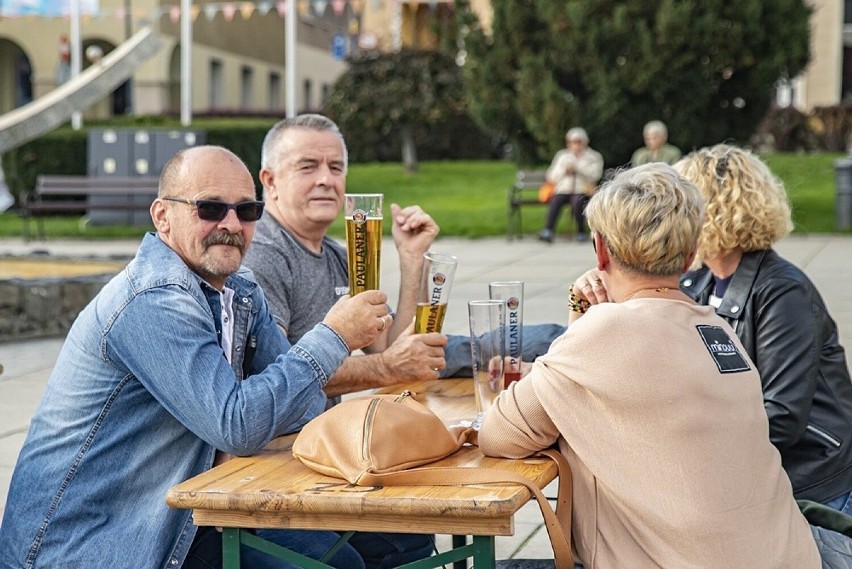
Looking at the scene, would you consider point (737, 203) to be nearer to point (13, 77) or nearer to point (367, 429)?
point (367, 429)

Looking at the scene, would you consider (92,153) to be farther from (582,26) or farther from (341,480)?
(341,480)

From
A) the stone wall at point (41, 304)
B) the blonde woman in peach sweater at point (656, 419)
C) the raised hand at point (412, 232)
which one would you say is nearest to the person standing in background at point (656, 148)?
the stone wall at point (41, 304)

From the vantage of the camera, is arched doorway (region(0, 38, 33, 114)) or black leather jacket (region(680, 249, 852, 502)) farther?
arched doorway (region(0, 38, 33, 114))

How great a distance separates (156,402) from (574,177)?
48.5 feet

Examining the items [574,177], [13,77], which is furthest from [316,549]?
[13,77]

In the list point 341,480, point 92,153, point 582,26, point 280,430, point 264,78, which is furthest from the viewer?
point 264,78

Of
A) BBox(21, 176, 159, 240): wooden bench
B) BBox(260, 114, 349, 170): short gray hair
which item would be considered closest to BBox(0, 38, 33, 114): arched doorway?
BBox(21, 176, 159, 240): wooden bench

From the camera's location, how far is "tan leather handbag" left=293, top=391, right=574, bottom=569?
8.49 feet

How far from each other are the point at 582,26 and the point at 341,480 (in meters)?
16.7

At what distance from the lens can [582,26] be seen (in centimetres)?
1866

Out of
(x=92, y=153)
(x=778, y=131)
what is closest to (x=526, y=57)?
(x=92, y=153)

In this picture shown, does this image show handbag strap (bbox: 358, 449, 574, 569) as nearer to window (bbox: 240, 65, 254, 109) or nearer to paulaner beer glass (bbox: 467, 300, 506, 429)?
paulaner beer glass (bbox: 467, 300, 506, 429)

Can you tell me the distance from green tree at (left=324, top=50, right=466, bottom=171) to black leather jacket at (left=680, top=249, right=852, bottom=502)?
2250cm

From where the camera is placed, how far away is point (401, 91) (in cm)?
2594
